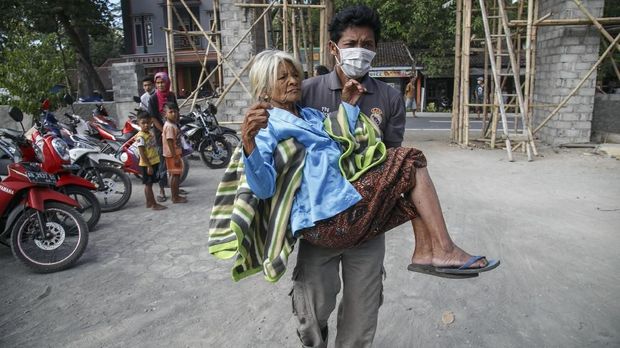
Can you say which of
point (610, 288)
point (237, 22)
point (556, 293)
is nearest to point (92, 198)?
point (556, 293)

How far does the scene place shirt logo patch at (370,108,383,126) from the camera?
201 cm

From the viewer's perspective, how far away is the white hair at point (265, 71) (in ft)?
5.79

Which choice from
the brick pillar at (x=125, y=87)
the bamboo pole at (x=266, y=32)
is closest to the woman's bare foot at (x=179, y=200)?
the brick pillar at (x=125, y=87)

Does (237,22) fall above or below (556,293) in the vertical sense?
above

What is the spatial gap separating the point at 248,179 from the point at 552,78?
9.59 metres

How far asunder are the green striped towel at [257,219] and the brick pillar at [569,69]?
9164 millimetres

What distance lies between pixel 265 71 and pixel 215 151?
658cm

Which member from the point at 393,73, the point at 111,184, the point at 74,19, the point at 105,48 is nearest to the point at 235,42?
the point at 111,184

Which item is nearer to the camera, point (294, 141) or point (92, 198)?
point (294, 141)

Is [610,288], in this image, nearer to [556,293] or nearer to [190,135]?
[556,293]

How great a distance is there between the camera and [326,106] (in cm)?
203

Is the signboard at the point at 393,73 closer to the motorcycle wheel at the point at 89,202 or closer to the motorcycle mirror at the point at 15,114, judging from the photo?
the motorcycle wheel at the point at 89,202

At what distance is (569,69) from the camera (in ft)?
29.2

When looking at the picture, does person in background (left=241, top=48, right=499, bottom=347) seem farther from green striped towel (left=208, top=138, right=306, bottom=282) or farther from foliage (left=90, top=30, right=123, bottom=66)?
foliage (left=90, top=30, right=123, bottom=66)
